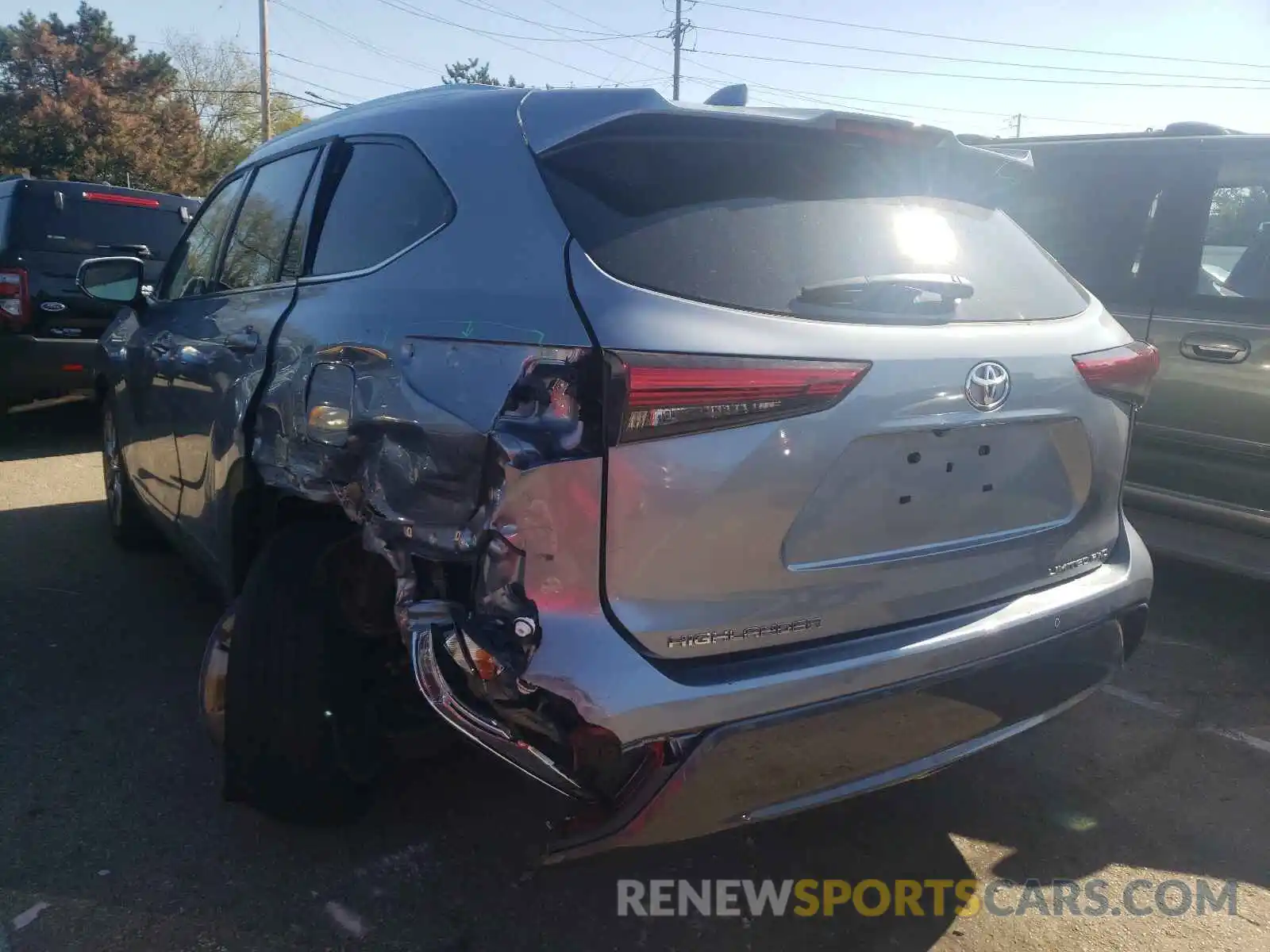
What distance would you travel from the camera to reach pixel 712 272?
2086 millimetres

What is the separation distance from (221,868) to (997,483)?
2182 mm

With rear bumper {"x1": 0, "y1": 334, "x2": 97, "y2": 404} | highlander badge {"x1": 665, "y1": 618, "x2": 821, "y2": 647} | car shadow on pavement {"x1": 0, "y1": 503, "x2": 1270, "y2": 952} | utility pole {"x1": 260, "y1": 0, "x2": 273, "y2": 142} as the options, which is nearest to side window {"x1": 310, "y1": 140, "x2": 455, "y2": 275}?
highlander badge {"x1": 665, "y1": 618, "x2": 821, "y2": 647}

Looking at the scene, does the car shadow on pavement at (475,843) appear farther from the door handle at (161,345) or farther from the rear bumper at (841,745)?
the door handle at (161,345)

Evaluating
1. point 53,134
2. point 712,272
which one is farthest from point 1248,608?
point 53,134

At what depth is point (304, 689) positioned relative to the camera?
2604 mm

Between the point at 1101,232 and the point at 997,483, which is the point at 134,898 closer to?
the point at 997,483

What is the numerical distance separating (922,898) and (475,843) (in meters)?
1.19

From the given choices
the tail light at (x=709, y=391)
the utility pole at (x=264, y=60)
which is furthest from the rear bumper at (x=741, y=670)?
the utility pole at (x=264, y=60)

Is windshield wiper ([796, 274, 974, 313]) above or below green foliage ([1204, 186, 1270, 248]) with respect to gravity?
below

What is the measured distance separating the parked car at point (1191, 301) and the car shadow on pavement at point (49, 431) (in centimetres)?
712

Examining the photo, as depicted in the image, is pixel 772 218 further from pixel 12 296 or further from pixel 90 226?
pixel 90 226

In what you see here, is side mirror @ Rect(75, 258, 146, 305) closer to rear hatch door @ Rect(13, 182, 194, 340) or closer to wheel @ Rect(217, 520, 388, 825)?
wheel @ Rect(217, 520, 388, 825)

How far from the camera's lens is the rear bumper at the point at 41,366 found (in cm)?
748

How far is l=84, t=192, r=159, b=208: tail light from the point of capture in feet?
26.4
